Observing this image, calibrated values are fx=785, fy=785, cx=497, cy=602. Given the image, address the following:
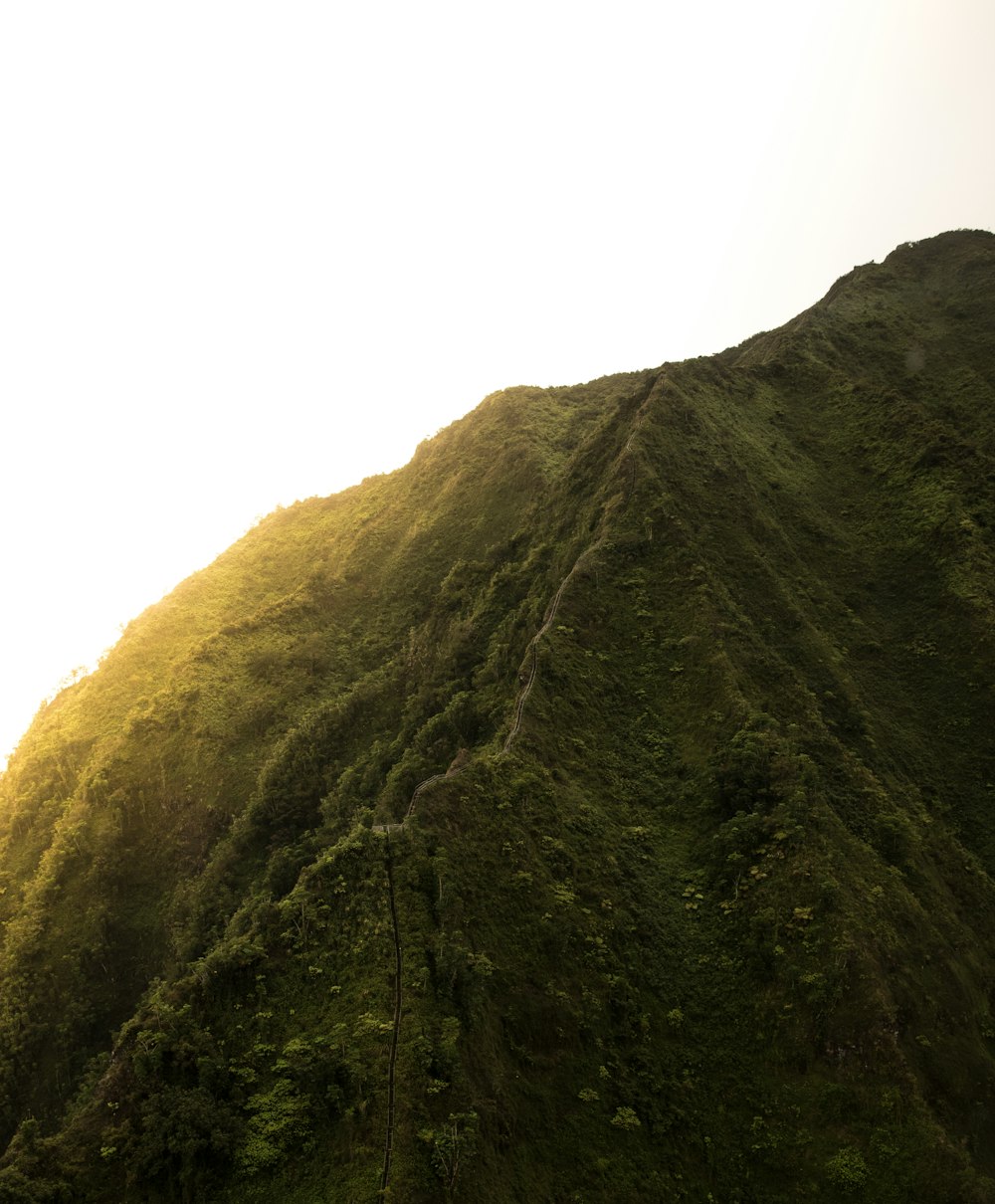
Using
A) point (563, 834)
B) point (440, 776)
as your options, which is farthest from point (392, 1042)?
point (440, 776)

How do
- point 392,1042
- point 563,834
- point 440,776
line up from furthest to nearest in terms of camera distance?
1. point 440,776
2. point 563,834
3. point 392,1042

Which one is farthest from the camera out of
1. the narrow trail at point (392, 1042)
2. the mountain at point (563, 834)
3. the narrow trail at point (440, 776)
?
the mountain at point (563, 834)

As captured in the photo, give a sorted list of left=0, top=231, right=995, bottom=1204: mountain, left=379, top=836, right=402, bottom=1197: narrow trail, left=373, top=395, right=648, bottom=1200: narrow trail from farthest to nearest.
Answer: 1. left=0, top=231, right=995, bottom=1204: mountain
2. left=373, top=395, right=648, bottom=1200: narrow trail
3. left=379, top=836, right=402, bottom=1197: narrow trail

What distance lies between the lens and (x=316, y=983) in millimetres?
13344

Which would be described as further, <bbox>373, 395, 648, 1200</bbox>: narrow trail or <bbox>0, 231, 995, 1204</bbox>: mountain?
<bbox>0, 231, 995, 1204</bbox>: mountain

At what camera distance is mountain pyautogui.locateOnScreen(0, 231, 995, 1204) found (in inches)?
482

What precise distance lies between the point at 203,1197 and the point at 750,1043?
367 inches

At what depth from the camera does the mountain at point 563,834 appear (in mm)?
12234

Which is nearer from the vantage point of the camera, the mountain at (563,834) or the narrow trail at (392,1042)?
the narrow trail at (392,1042)

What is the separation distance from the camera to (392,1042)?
1206cm

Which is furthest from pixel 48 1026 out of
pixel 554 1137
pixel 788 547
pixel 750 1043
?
pixel 788 547

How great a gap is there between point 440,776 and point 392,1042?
6.13 m

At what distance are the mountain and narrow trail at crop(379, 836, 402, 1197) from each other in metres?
0.06

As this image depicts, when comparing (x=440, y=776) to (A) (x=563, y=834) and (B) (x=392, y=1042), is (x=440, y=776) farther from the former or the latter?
(B) (x=392, y=1042)
